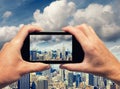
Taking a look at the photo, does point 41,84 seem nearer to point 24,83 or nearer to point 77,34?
point 24,83

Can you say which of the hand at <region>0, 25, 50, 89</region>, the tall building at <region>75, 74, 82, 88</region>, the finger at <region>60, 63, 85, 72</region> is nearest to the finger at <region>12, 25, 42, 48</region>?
the hand at <region>0, 25, 50, 89</region>

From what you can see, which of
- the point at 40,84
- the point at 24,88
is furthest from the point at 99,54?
the point at 40,84

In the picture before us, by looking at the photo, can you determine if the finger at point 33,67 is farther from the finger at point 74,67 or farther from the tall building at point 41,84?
the tall building at point 41,84

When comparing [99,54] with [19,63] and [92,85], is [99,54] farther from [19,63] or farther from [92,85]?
[92,85]

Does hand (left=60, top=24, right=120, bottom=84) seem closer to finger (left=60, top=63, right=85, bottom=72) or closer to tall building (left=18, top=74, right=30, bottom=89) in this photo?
finger (left=60, top=63, right=85, bottom=72)

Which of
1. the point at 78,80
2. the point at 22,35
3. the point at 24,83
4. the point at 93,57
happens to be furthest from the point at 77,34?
the point at 78,80

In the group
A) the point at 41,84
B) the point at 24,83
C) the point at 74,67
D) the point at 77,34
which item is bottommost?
the point at 41,84

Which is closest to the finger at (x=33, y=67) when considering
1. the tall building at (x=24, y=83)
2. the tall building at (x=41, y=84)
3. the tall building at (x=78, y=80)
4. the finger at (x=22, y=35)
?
the finger at (x=22, y=35)

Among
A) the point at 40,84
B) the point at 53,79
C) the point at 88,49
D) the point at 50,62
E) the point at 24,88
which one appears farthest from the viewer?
the point at 53,79
